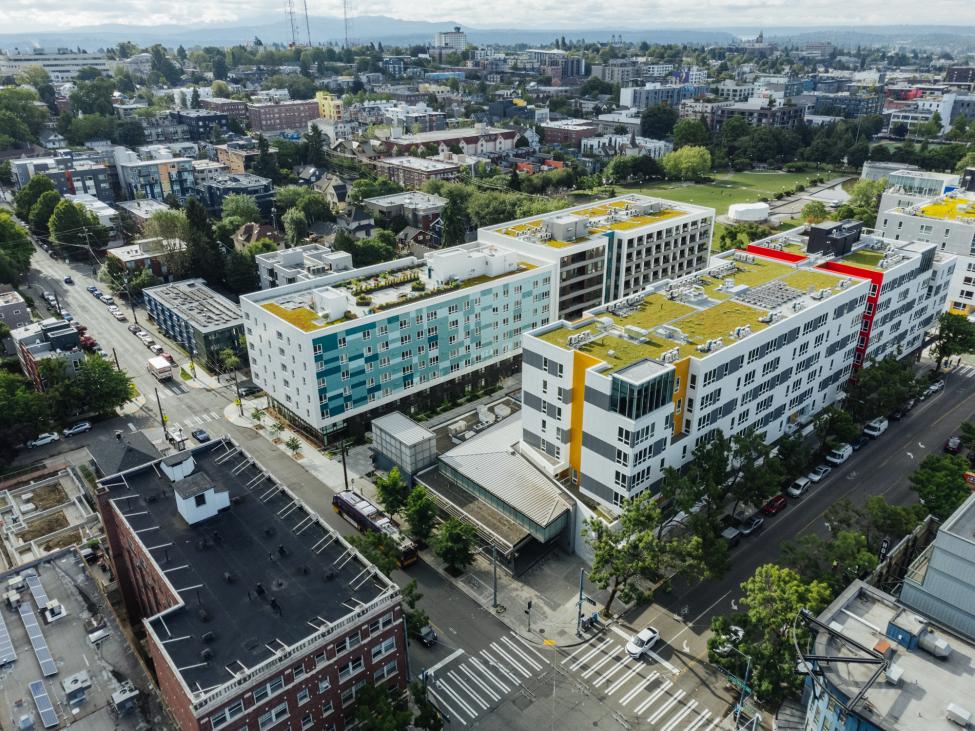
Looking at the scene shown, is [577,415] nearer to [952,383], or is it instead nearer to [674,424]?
[674,424]

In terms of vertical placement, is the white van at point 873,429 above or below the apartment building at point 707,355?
below

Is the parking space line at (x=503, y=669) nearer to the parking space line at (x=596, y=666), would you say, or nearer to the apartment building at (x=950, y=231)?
the parking space line at (x=596, y=666)

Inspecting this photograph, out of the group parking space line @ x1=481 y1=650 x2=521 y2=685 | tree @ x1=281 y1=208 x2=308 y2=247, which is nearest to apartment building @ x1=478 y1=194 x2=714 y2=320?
parking space line @ x1=481 y1=650 x2=521 y2=685

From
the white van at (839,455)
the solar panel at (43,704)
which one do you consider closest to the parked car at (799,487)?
the white van at (839,455)

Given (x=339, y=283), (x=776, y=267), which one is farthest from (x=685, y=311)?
(x=339, y=283)

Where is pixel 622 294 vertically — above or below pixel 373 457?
above
